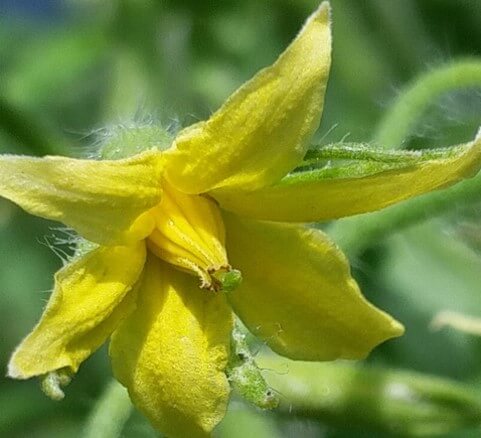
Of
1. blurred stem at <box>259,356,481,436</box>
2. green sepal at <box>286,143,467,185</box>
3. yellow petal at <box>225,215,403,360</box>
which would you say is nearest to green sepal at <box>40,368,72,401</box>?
yellow petal at <box>225,215,403,360</box>

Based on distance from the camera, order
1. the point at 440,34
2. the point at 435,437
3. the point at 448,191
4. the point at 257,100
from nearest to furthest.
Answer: the point at 257,100, the point at 448,191, the point at 435,437, the point at 440,34

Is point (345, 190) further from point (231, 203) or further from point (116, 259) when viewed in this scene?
point (116, 259)

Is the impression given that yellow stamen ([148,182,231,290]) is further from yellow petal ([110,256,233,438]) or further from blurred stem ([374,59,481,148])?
blurred stem ([374,59,481,148])

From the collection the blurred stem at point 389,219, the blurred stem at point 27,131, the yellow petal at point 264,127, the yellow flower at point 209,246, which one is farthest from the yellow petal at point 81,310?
the blurred stem at point 27,131

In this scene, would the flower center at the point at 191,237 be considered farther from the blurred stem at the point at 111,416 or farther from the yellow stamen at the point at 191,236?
the blurred stem at the point at 111,416

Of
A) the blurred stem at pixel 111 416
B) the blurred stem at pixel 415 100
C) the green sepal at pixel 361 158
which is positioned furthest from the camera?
the blurred stem at pixel 415 100

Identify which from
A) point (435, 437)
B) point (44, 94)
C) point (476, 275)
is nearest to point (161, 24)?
point (44, 94)
